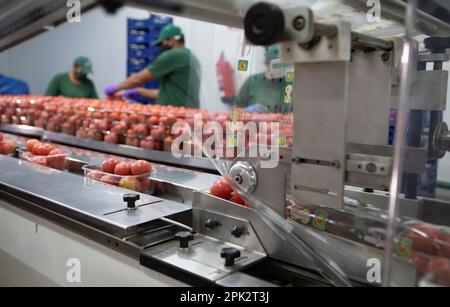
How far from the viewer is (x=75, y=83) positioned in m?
4.89

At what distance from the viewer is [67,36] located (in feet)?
25.7

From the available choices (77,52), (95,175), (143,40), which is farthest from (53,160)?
(77,52)

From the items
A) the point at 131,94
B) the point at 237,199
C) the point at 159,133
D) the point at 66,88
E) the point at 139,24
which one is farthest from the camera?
the point at 139,24

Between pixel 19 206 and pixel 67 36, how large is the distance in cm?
713

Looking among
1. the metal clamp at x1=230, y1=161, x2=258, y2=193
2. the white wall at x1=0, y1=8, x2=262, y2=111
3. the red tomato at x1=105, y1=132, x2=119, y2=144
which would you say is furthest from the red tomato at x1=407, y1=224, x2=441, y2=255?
the white wall at x1=0, y1=8, x2=262, y2=111

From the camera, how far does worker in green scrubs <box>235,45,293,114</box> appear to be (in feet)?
3.62

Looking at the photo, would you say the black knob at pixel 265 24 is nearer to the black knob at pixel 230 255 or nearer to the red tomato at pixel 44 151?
the black knob at pixel 230 255

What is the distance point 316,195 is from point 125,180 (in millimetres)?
825

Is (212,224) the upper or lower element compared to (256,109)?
lower

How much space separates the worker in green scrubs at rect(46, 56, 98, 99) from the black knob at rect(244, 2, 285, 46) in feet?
14.4

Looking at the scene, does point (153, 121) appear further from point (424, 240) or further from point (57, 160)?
point (424, 240)

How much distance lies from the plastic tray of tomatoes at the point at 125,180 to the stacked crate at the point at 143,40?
448 cm

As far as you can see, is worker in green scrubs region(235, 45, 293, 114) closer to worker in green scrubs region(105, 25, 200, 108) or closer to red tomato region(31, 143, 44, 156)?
red tomato region(31, 143, 44, 156)
